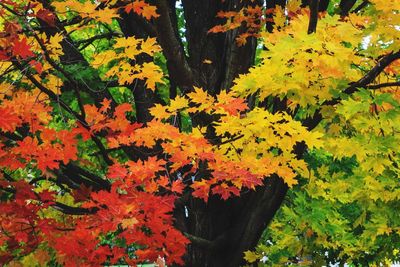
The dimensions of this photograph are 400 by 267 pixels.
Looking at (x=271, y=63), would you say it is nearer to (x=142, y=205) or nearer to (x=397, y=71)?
(x=142, y=205)

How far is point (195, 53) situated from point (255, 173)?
9.58ft

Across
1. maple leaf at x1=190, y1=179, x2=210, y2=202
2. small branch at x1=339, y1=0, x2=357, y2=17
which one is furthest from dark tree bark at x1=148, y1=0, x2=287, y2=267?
maple leaf at x1=190, y1=179, x2=210, y2=202

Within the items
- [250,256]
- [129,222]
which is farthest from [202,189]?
[250,256]

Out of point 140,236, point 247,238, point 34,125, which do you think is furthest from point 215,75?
point 140,236

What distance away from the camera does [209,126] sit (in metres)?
6.01

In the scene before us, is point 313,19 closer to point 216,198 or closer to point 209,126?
point 209,126

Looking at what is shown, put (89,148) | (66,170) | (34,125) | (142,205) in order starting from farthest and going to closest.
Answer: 1. (89,148)
2. (66,170)
3. (34,125)
4. (142,205)

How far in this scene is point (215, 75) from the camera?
6.54 metres

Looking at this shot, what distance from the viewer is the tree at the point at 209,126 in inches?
158

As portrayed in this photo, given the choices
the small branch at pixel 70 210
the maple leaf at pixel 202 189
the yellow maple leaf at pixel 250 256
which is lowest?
the yellow maple leaf at pixel 250 256

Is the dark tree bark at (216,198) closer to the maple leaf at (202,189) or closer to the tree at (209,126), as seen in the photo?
the tree at (209,126)

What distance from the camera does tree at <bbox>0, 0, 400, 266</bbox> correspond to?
4.01 metres

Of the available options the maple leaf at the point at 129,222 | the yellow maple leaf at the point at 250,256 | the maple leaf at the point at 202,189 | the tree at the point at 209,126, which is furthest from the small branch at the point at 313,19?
the yellow maple leaf at the point at 250,256

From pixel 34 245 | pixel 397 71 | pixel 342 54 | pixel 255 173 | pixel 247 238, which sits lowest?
pixel 247 238
